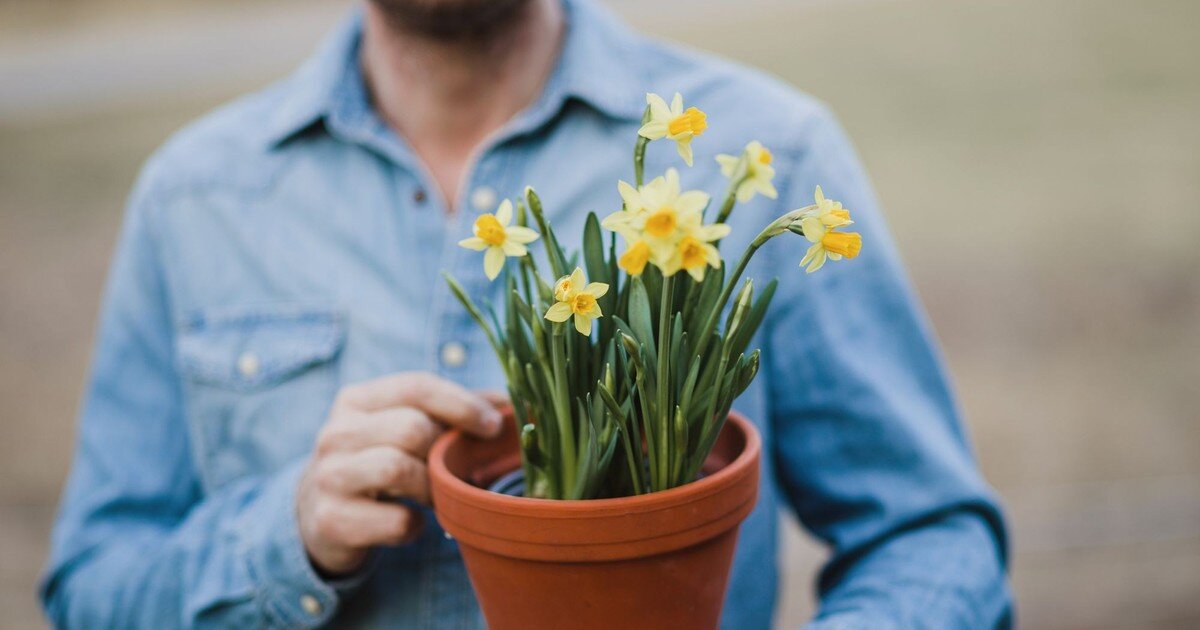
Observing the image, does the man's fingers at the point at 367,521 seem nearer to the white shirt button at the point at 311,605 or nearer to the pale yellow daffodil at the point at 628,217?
the white shirt button at the point at 311,605

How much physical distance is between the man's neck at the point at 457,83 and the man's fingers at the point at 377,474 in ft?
1.38

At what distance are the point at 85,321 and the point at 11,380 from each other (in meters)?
0.56

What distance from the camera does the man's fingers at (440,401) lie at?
904mm

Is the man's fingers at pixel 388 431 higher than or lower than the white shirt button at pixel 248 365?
higher

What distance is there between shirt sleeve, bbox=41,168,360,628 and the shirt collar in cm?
23

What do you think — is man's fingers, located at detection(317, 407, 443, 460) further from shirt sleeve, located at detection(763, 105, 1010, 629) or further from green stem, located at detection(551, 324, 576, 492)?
shirt sleeve, located at detection(763, 105, 1010, 629)

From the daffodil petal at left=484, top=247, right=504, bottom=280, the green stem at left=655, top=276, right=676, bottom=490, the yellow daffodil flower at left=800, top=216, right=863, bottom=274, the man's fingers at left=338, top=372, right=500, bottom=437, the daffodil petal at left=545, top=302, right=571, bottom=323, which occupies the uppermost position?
the yellow daffodil flower at left=800, top=216, right=863, bottom=274

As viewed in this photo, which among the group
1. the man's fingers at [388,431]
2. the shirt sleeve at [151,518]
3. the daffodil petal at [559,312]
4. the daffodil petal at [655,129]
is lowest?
the shirt sleeve at [151,518]

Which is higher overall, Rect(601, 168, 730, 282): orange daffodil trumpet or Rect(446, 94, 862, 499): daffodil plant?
Rect(601, 168, 730, 282): orange daffodil trumpet

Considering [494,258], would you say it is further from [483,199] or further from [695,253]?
[483,199]

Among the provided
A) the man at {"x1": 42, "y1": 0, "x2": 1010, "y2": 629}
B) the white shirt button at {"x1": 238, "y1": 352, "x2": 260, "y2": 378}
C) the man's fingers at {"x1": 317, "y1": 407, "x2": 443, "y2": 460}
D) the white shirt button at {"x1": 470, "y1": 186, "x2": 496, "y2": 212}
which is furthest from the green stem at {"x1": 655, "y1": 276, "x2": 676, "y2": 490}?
the white shirt button at {"x1": 238, "y1": 352, "x2": 260, "y2": 378}

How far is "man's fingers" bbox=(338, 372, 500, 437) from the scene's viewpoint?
90 centimetres

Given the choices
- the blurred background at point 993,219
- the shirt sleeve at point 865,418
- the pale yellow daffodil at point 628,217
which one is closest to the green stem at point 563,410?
the pale yellow daffodil at point 628,217

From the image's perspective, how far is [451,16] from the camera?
46.1 inches
